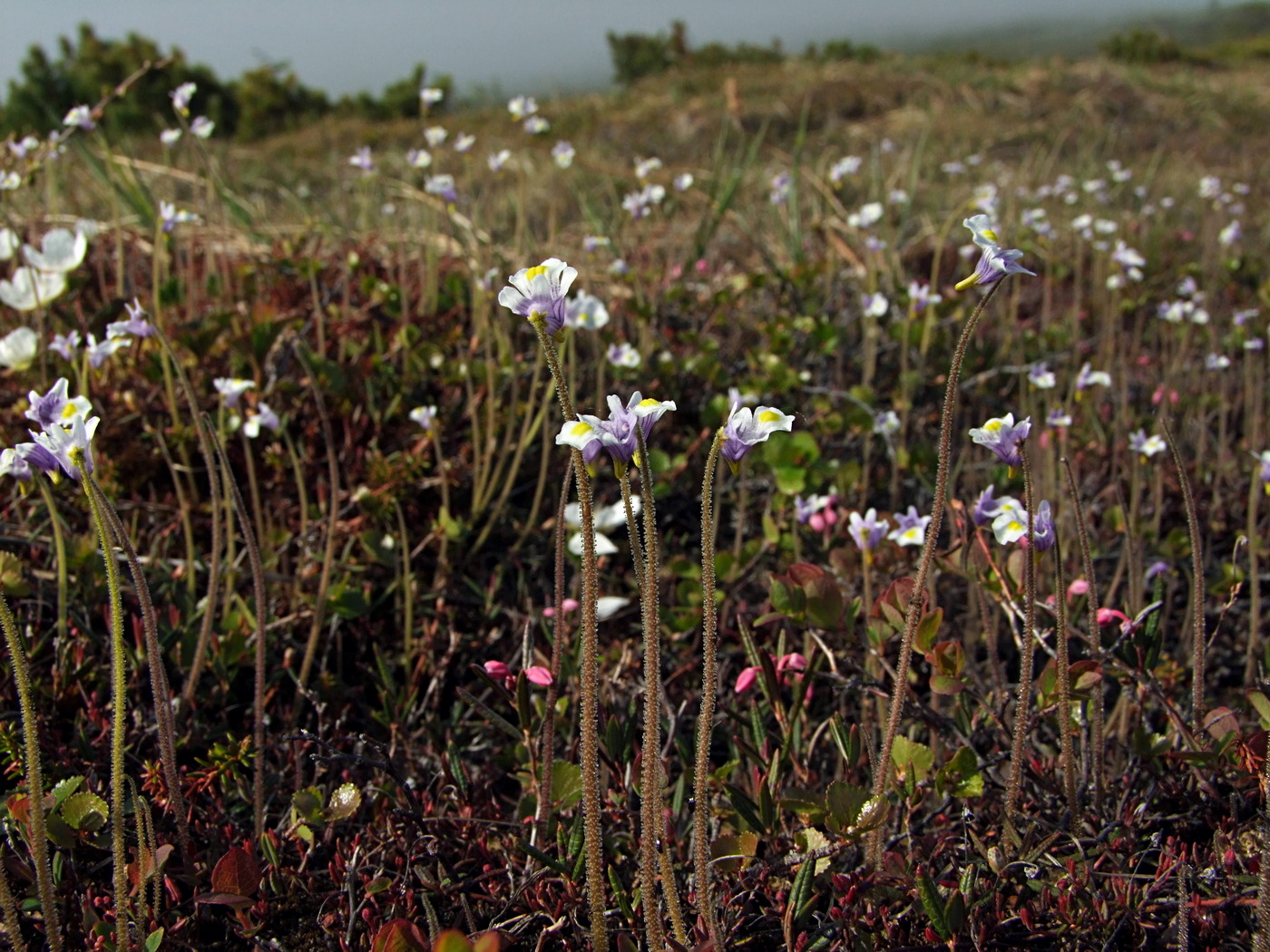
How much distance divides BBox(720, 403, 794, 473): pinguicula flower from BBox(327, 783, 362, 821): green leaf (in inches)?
30.7

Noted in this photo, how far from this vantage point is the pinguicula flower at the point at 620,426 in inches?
39.9

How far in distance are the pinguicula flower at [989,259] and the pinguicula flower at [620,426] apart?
0.41 metres

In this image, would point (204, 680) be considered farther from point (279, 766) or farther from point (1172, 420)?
point (1172, 420)

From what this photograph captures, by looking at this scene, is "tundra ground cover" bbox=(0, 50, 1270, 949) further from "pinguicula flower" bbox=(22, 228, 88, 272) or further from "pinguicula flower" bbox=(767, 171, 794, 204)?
"pinguicula flower" bbox=(767, 171, 794, 204)

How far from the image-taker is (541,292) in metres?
1.05

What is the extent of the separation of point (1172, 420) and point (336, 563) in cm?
278

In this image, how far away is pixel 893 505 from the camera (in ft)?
8.50

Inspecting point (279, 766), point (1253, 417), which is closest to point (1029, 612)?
point (279, 766)

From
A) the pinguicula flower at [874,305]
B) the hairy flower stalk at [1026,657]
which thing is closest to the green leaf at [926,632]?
the hairy flower stalk at [1026,657]

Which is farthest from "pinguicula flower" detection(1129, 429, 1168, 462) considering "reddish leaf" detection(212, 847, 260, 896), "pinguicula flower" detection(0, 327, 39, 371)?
"pinguicula flower" detection(0, 327, 39, 371)

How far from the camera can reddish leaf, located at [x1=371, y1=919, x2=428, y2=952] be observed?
1.07 m

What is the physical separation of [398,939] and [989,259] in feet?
3.58

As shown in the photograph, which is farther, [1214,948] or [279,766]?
[279,766]

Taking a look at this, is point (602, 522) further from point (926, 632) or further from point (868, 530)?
point (926, 632)
